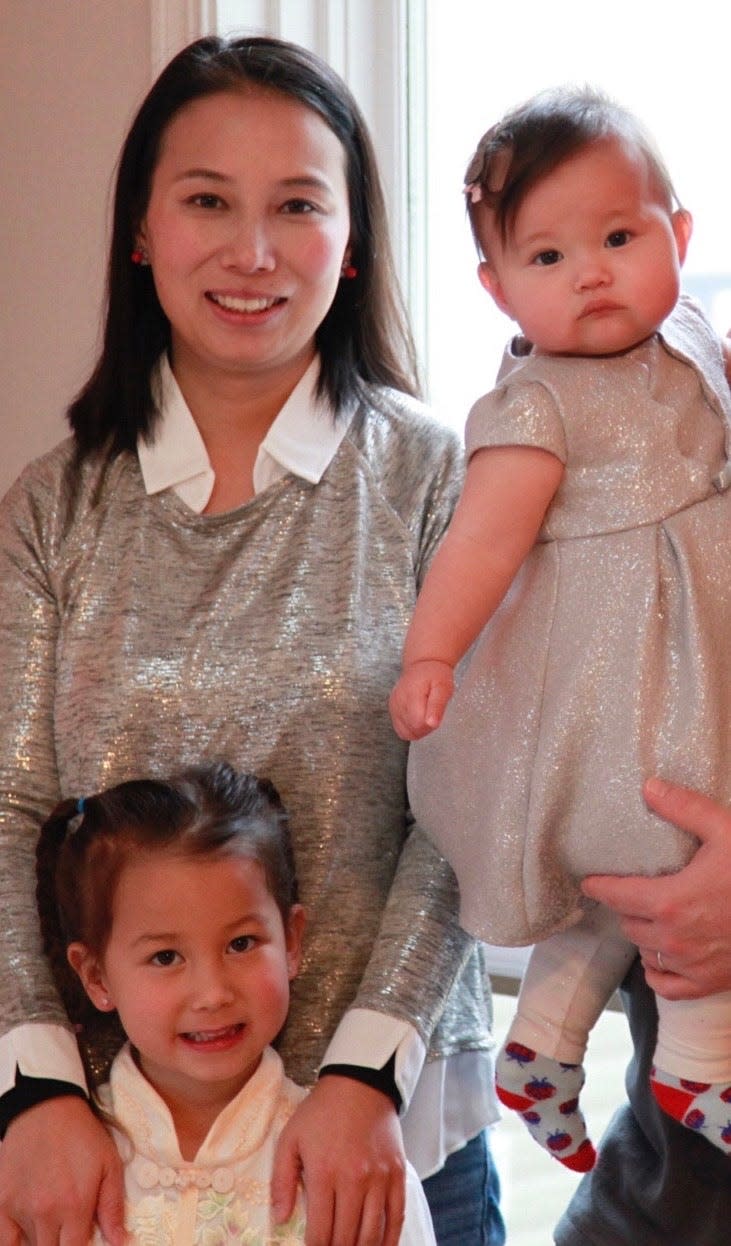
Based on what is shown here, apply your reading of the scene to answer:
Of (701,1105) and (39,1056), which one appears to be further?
(39,1056)

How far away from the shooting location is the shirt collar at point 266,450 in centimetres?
183

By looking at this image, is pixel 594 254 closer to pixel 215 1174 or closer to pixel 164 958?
pixel 164 958

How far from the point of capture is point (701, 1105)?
1.50 metres

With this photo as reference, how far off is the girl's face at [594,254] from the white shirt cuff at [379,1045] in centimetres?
Result: 67

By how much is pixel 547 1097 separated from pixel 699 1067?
7.4 inches

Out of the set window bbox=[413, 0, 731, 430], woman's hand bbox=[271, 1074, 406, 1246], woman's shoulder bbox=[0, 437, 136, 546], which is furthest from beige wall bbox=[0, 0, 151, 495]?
woman's hand bbox=[271, 1074, 406, 1246]

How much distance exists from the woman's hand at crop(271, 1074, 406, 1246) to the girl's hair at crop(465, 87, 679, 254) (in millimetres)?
823

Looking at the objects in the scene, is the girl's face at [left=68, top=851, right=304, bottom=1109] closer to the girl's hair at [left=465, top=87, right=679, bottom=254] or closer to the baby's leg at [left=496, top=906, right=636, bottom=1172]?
the baby's leg at [left=496, top=906, right=636, bottom=1172]

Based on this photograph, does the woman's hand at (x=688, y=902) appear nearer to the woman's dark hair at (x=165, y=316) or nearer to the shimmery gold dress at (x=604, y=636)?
the shimmery gold dress at (x=604, y=636)

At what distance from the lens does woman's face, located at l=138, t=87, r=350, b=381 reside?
176 cm


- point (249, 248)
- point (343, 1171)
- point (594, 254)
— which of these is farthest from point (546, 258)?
point (343, 1171)

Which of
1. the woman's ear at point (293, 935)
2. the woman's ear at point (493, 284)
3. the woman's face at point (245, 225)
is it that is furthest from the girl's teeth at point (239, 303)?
the woman's ear at point (293, 935)

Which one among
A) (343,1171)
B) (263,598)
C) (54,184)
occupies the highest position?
(54,184)

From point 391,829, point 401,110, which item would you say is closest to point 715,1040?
point 391,829
